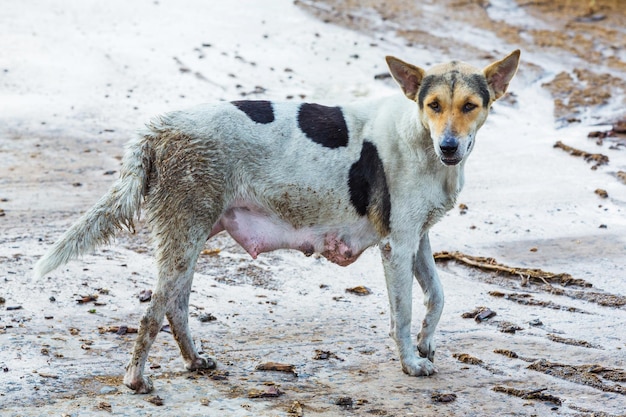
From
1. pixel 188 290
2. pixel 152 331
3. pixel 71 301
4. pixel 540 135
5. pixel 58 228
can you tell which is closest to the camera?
pixel 152 331

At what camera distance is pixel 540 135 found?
1166cm

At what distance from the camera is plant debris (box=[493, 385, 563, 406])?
5.47m

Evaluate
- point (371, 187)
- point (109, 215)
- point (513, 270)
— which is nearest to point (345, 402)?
point (371, 187)

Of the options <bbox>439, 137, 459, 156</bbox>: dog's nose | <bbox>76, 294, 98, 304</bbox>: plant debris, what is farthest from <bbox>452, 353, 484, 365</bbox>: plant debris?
<bbox>76, 294, 98, 304</bbox>: plant debris

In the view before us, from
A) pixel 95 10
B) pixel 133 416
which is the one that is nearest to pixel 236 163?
pixel 133 416

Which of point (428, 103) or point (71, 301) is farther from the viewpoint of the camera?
point (71, 301)

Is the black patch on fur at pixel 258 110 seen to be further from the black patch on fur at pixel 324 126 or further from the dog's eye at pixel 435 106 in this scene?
the dog's eye at pixel 435 106

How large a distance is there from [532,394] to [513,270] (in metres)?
2.40

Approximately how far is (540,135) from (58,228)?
19.6ft

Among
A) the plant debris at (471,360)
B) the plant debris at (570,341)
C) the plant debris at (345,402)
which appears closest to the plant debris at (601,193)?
the plant debris at (570,341)

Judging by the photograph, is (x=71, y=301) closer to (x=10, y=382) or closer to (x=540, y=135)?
(x=10, y=382)

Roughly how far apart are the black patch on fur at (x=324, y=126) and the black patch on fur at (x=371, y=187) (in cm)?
17

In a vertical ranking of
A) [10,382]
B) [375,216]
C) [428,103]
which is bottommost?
[10,382]

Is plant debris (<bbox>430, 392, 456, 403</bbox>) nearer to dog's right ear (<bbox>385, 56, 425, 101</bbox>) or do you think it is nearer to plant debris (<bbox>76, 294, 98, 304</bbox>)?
dog's right ear (<bbox>385, 56, 425, 101</bbox>)
